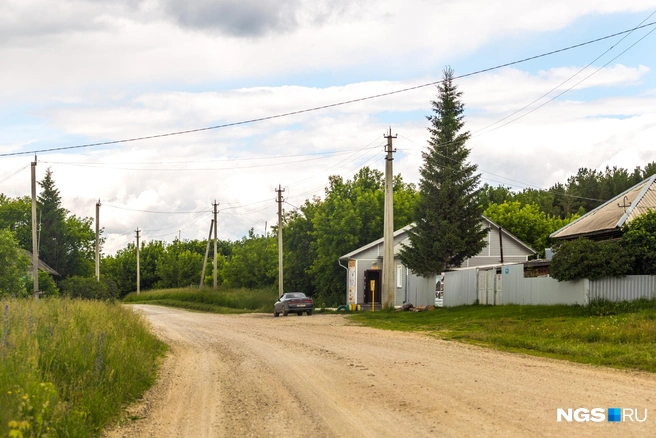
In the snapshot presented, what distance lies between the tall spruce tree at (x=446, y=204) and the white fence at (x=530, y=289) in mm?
2596

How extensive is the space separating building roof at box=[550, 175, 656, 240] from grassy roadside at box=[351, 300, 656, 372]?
4958 mm

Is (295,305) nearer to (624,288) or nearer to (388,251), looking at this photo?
(388,251)

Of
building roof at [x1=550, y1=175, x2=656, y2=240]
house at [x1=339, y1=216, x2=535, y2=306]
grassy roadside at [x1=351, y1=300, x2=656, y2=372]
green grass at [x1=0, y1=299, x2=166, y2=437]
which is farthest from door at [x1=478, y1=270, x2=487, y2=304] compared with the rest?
green grass at [x1=0, y1=299, x2=166, y2=437]

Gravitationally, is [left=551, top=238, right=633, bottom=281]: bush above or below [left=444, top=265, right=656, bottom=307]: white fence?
above

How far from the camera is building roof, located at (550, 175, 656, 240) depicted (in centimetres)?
3066

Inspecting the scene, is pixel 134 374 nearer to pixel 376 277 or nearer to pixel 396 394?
pixel 396 394

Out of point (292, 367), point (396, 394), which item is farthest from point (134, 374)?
point (396, 394)

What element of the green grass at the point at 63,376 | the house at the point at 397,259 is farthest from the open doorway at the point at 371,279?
the green grass at the point at 63,376

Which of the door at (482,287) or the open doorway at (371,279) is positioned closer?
the door at (482,287)

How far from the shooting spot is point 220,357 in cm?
1791

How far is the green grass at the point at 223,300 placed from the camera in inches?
2213

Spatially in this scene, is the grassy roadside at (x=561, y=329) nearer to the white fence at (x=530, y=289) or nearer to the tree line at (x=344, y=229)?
the white fence at (x=530, y=289)

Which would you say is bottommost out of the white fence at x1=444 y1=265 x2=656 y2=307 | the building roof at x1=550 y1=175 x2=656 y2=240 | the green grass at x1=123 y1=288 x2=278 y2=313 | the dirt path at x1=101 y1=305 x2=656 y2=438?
the green grass at x1=123 y1=288 x2=278 y2=313

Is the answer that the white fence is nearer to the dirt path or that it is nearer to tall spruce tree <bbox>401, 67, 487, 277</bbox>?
tall spruce tree <bbox>401, 67, 487, 277</bbox>
